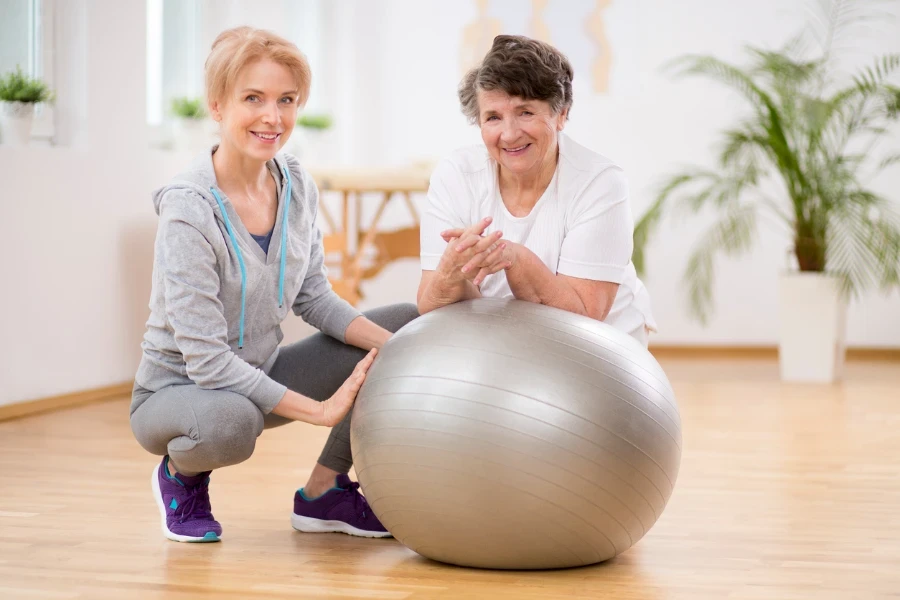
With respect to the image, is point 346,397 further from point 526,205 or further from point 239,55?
point 239,55

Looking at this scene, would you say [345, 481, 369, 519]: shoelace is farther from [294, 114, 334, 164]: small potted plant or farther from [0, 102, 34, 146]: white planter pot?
[294, 114, 334, 164]: small potted plant

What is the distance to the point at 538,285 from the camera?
2.05m

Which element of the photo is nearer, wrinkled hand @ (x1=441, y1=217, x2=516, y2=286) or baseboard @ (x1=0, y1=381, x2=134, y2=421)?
wrinkled hand @ (x1=441, y1=217, x2=516, y2=286)

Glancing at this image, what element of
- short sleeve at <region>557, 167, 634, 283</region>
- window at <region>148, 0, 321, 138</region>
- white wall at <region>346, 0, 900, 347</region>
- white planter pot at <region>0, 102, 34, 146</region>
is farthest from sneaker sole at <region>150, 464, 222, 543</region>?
white wall at <region>346, 0, 900, 347</region>

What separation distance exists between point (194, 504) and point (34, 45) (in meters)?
2.36

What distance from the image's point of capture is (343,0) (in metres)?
6.20

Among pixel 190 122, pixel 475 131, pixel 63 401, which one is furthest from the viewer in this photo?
pixel 475 131

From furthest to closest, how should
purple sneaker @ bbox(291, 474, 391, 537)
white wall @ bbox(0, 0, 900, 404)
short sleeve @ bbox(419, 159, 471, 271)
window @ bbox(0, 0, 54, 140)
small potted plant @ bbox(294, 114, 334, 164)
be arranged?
small potted plant @ bbox(294, 114, 334, 164) → white wall @ bbox(0, 0, 900, 404) → window @ bbox(0, 0, 54, 140) → purple sneaker @ bbox(291, 474, 391, 537) → short sleeve @ bbox(419, 159, 471, 271)

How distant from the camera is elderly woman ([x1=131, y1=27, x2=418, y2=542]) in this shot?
2.00m

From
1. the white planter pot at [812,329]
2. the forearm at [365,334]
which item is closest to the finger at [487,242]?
the forearm at [365,334]

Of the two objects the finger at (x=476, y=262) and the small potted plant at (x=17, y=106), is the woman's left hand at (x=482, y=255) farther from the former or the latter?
the small potted plant at (x=17, y=106)

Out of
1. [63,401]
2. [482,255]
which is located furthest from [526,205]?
[63,401]

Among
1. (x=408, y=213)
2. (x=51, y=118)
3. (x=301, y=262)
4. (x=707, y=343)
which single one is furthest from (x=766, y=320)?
(x=301, y=262)

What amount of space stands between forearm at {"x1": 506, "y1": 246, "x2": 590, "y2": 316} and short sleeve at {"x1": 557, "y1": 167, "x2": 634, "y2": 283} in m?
0.05
